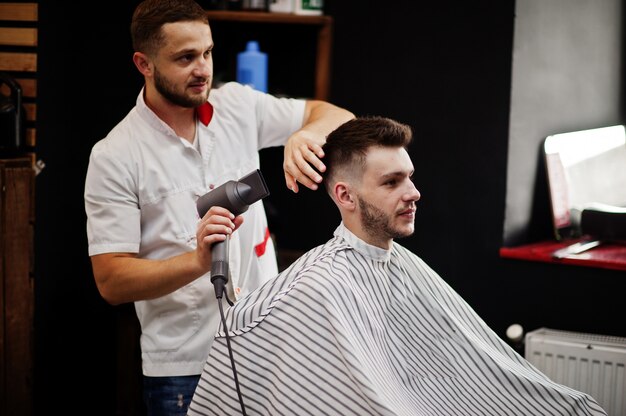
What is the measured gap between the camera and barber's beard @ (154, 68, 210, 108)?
87.6 inches

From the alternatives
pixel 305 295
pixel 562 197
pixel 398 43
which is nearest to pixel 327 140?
pixel 305 295

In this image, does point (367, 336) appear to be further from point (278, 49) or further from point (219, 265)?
point (278, 49)

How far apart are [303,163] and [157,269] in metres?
0.47

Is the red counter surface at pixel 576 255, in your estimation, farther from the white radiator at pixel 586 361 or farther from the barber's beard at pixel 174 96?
the barber's beard at pixel 174 96

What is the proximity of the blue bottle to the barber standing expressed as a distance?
3.20 feet

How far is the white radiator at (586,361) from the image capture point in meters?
2.80

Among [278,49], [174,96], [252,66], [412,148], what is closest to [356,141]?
[174,96]

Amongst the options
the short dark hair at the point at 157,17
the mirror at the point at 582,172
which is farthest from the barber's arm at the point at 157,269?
the mirror at the point at 582,172

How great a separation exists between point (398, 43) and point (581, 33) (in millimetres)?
760

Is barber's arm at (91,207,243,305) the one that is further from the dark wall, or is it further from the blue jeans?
the dark wall

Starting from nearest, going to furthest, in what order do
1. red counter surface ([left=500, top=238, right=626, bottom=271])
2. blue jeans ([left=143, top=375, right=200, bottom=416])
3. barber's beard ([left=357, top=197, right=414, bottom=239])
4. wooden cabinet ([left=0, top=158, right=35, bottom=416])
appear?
barber's beard ([left=357, top=197, right=414, bottom=239]) → blue jeans ([left=143, top=375, right=200, bottom=416]) → wooden cabinet ([left=0, top=158, right=35, bottom=416]) → red counter surface ([left=500, top=238, right=626, bottom=271])

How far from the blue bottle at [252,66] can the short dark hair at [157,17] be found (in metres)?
1.14

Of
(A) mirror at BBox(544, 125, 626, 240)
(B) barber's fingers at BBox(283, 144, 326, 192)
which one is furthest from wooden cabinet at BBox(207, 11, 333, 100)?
(B) barber's fingers at BBox(283, 144, 326, 192)

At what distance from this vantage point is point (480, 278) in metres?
3.09
